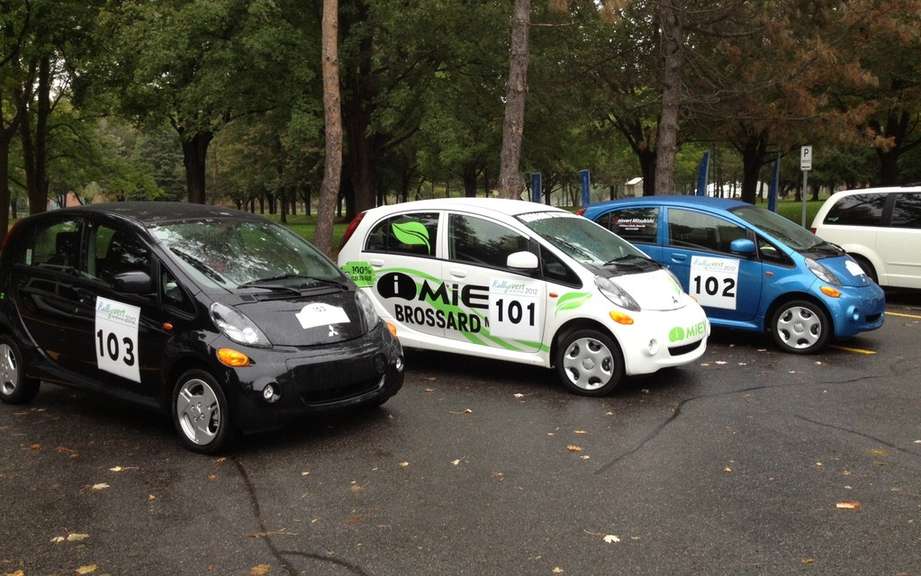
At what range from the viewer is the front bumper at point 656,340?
21.6ft

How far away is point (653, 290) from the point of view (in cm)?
695

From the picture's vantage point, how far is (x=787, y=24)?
51.6 ft

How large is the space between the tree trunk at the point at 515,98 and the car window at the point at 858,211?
5016 mm

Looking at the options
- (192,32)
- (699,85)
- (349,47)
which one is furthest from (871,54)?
(192,32)

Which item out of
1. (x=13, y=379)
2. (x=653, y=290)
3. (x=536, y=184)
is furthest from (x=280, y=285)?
(x=536, y=184)

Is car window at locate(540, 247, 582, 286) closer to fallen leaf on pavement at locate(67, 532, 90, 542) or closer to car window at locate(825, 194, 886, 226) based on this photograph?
fallen leaf on pavement at locate(67, 532, 90, 542)

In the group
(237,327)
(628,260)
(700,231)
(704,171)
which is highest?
(704,171)

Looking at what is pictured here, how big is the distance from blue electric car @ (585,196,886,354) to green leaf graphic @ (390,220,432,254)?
2.98m

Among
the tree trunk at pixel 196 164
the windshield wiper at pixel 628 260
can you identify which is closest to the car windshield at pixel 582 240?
the windshield wiper at pixel 628 260

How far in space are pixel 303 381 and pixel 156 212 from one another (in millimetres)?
1951

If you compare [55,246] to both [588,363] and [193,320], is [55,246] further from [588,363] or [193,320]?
[588,363]

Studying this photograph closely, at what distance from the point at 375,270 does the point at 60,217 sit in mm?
2876

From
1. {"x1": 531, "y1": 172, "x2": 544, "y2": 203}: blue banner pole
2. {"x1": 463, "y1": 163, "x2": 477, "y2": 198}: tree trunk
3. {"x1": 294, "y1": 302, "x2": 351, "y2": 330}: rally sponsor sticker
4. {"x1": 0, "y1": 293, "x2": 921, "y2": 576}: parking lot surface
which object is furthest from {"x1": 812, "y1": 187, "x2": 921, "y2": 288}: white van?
{"x1": 463, "y1": 163, "x2": 477, "y2": 198}: tree trunk

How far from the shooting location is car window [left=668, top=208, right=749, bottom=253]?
29.0 feet
